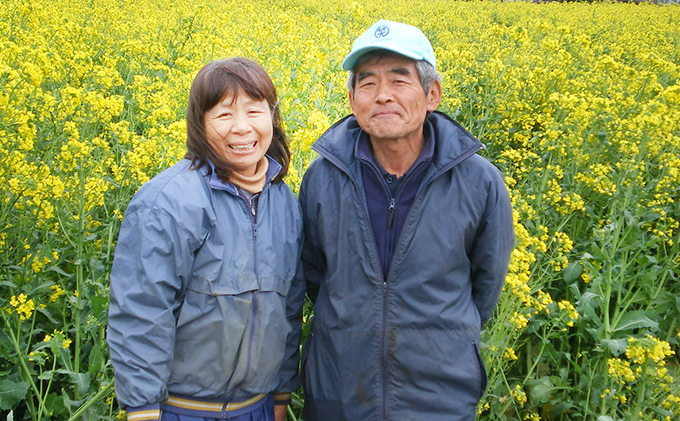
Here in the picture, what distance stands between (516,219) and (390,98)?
1319 mm

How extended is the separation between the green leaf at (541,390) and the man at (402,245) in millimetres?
1151

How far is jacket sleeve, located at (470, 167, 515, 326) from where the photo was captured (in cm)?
198

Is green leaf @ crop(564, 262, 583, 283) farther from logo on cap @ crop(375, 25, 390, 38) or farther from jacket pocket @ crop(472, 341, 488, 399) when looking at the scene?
logo on cap @ crop(375, 25, 390, 38)

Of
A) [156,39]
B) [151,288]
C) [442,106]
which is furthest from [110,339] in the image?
[156,39]

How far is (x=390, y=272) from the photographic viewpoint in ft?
6.32

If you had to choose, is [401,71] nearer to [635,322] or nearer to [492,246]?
[492,246]

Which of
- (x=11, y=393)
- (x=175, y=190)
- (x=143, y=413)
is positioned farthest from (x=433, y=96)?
(x=11, y=393)

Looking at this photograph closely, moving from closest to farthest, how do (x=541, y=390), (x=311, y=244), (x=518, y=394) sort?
(x=311, y=244) → (x=518, y=394) → (x=541, y=390)

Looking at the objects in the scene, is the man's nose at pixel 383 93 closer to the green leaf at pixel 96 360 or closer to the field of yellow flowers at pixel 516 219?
the field of yellow flowers at pixel 516 219

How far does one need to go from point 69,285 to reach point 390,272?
1947 mm

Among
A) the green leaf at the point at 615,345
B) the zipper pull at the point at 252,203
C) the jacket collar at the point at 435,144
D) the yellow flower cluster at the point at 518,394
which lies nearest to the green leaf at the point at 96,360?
the zipper pull at the point at 252,203

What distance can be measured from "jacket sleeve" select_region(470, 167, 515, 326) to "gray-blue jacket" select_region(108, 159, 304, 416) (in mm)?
676

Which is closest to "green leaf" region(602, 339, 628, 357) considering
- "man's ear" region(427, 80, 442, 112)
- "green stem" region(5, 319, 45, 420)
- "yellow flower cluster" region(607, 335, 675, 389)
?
"yellow flower cluster" region(607, 335, 675, 389)

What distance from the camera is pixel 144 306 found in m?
1.63
